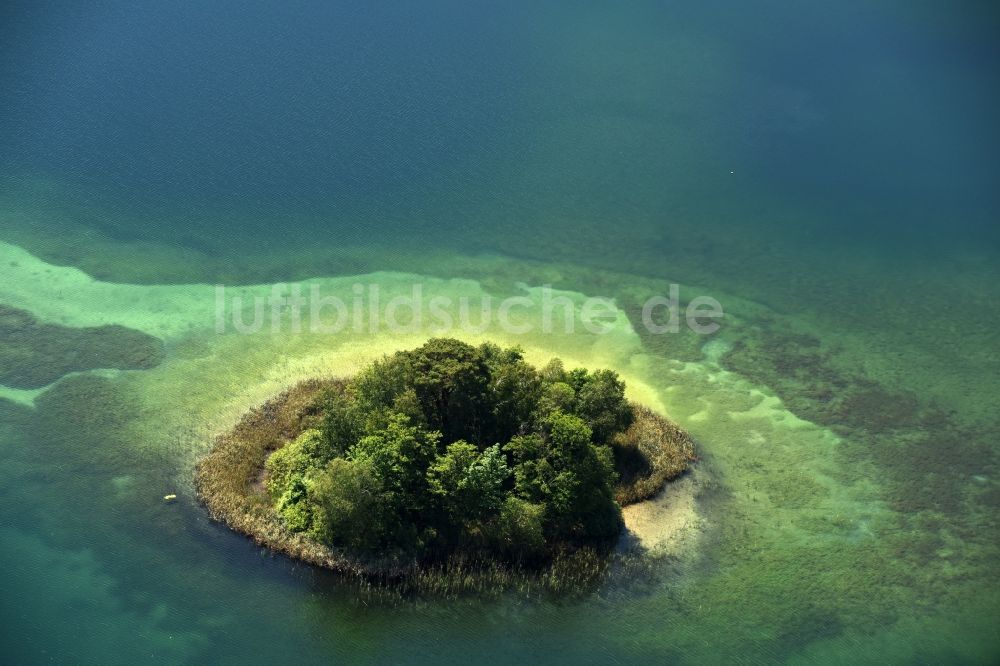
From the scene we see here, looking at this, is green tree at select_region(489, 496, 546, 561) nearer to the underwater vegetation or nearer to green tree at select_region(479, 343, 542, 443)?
green tree at select_region(479, 343, 542, 443)

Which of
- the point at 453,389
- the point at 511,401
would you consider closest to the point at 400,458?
the point at 453,389

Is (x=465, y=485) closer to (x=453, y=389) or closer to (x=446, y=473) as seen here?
(x=446, y=473)

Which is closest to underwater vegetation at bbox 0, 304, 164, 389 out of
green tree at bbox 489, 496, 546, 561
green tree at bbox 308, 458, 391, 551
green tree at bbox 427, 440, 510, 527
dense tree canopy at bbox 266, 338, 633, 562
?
dense tree canopy at bbox 266, 338, 633, 562

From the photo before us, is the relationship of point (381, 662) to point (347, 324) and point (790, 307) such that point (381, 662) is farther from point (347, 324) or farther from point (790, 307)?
point (790, 307)

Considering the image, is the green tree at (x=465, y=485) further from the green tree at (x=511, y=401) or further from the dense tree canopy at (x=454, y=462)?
the green tree at (x=511, y=401)

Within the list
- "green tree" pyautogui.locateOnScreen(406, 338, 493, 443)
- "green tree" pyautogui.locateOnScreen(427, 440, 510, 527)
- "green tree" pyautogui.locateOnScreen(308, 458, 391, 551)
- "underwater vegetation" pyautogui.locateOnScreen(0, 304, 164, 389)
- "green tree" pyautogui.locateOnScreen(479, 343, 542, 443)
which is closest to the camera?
"green tree" pyautogui.locateOnScreen(308, 458, 391, 551)

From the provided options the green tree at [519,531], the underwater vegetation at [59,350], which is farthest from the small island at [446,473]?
the underwater vegetation at [59,350]
